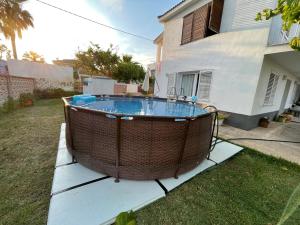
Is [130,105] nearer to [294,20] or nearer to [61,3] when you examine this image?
[294,20]

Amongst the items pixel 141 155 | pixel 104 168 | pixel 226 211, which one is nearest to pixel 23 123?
pixel 104 168

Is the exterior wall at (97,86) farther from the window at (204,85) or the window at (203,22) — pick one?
the window at (204,85)

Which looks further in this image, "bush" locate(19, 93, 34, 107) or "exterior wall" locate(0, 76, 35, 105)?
"bush" locate(19, 93, 34, 107)

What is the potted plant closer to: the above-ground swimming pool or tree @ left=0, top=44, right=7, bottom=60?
the above-ground swimming pool

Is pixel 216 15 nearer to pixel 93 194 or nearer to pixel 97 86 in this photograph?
pixel 93 194

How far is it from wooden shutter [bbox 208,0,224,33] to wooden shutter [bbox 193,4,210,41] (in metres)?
0.50

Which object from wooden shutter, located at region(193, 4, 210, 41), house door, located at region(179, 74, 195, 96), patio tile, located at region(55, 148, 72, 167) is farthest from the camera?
house door, located at region(179, 74, 195, 96)

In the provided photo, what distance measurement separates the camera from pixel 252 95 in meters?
5.66

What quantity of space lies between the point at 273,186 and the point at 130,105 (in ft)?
17.0

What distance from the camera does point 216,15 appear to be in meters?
6.53

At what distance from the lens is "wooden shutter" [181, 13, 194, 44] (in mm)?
8030

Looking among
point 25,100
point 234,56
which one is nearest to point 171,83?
point 234,56

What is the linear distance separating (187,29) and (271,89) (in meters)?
5.36

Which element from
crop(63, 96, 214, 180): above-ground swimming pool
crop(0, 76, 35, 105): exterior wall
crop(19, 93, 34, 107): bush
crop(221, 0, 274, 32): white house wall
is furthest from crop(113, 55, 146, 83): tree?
crop(63, 96, 214, 180): above-ground swimming pool
